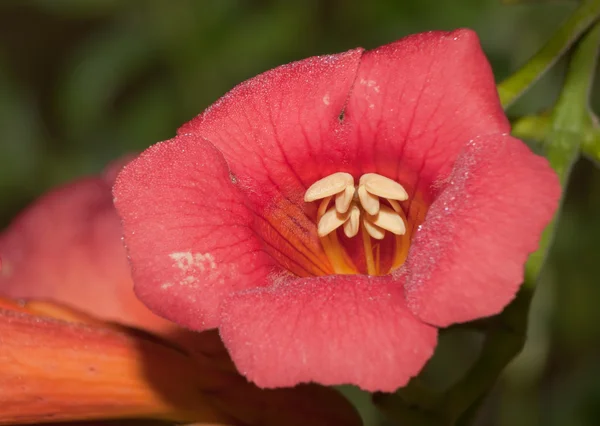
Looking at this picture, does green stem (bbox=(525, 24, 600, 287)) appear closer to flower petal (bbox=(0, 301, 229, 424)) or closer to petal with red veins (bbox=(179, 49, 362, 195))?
petal with red veins (bbox=(179, 49, 362, 195))

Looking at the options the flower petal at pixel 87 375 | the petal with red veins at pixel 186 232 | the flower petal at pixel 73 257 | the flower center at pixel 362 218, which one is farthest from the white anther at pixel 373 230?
the flower petal at pixel 73 257

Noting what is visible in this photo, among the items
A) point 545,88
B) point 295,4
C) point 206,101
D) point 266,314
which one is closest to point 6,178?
point 206,101

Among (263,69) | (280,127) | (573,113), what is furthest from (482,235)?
(263,69)

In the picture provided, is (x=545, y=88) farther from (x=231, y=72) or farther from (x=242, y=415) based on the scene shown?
(x=242, y=415)

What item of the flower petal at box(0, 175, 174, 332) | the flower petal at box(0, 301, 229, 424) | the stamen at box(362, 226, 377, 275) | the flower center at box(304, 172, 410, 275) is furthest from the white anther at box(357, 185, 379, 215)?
the flower petal at box(0, 175, 174, 332)

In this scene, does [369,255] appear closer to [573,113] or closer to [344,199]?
[344,199]
